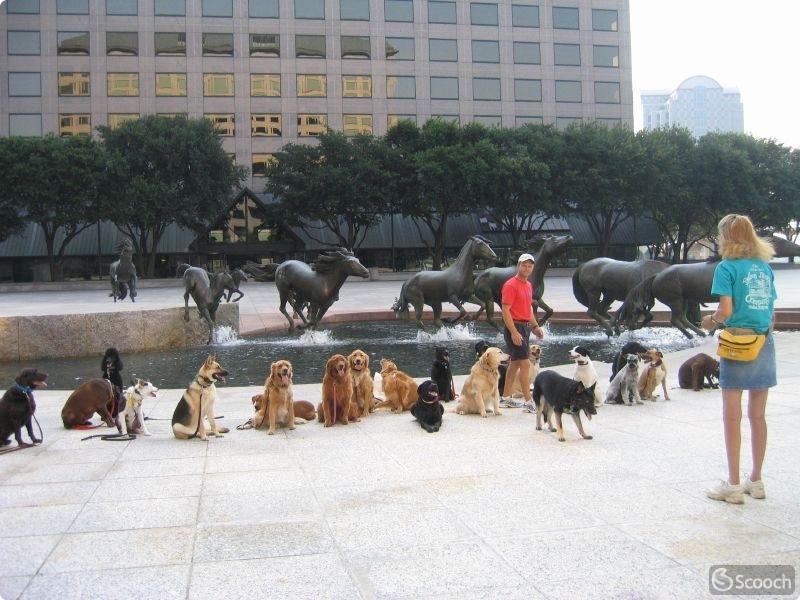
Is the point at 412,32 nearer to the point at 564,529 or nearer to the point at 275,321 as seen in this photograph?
the point at 275,321

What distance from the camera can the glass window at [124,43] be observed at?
2463 inches

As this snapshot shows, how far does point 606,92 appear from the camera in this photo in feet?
230

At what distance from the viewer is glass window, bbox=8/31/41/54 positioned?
60.9 meters

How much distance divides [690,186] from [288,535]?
60.3m

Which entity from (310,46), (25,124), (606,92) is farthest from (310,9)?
(606,92)

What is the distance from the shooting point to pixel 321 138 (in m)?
55.7

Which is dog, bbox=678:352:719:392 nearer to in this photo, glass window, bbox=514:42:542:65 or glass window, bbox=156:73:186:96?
glass window, bbox=156:73:186:96

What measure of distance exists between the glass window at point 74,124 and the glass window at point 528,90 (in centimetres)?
3716

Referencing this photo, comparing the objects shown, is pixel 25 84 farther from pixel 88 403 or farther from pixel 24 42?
pixel 88 403

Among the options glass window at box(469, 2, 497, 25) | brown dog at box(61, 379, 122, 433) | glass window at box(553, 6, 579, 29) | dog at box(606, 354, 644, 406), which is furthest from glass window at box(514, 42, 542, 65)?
brown dog at box(61, 379, 122, 433)

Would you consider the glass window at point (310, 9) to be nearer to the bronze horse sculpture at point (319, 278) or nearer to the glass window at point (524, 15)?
the glass window at point (524, 15)

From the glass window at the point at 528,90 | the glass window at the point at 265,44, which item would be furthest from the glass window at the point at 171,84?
the glass window at the point at 528,90

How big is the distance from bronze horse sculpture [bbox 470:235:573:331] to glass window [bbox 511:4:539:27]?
179 feet

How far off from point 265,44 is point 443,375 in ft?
200
